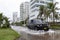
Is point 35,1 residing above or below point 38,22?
above

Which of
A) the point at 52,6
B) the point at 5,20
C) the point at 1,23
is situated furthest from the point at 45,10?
the point at 1,23

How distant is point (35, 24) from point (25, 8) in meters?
169

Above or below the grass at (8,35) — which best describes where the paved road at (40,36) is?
below

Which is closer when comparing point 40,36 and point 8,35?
point 8,35

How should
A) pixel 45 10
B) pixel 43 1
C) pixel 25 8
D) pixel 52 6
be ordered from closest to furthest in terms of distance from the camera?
pixel 52 6
pixel 45 10
pixel 43 1
pixel 25 8

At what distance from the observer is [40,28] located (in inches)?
922

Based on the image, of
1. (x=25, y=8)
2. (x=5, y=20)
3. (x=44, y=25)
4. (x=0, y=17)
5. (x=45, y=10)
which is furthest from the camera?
(x=25, y=8)

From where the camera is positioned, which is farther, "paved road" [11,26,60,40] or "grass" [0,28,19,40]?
"paved road" [11,26,60,40]

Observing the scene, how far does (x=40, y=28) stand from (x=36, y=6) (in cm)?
8462

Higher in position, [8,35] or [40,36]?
[8,35]

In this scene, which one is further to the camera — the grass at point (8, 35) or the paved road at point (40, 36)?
the paved road at point (40, 36)

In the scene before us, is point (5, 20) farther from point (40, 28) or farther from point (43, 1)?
point (43, 1)

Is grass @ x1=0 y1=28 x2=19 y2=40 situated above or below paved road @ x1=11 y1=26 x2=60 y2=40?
above

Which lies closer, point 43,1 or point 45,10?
point 45,10
